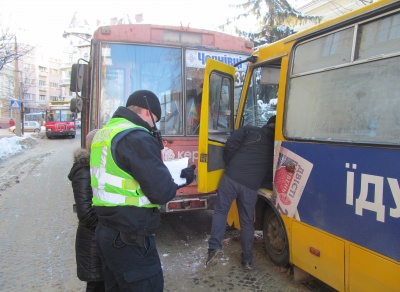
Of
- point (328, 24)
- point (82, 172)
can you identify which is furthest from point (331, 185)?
point (82, 172)

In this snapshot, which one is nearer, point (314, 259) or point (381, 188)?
point (381, 188)

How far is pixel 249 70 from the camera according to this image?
14.1 feet

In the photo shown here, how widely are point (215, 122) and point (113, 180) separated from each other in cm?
270

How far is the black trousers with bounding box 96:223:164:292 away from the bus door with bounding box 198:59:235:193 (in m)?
1.95

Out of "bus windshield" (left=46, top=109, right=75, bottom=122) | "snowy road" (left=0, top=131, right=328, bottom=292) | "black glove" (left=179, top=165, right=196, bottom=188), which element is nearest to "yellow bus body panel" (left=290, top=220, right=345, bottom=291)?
"snowy road" (left=0, top=131, right=328, bottom=292)

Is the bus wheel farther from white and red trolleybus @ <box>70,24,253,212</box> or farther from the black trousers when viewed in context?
the black trousers

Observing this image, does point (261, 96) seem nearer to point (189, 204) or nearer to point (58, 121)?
point (189, 204)

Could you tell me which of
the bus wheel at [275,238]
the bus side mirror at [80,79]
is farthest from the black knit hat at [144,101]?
the bus side mirror at [80,79]

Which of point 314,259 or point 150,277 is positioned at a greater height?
point 150,277

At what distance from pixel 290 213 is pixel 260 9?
363 inches

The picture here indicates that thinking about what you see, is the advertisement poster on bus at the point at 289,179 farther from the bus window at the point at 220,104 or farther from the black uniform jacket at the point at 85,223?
the black uniform jacket at the point at 85,223

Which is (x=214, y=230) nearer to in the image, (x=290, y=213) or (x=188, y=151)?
(x=290, y=213)

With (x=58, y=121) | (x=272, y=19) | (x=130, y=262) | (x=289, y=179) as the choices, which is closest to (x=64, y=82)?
(x=58, y=121)

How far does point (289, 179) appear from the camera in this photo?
3309 millimetres
